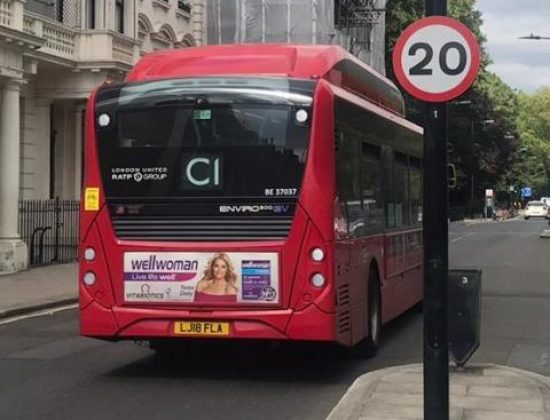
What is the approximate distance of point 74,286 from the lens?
18.9 m

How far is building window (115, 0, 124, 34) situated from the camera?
28.5m

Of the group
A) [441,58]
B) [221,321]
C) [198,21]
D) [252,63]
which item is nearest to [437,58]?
[441,58]

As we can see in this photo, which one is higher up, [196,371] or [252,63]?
[252,63]

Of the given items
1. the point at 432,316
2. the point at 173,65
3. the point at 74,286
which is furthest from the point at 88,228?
the point at 74,286

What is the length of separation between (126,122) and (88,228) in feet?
3.71

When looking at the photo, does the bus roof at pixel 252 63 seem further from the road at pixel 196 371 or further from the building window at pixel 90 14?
the building window at pixel 90 14

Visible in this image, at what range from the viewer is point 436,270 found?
6035 mm

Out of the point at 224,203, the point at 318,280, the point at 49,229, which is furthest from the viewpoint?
the point at 49,229

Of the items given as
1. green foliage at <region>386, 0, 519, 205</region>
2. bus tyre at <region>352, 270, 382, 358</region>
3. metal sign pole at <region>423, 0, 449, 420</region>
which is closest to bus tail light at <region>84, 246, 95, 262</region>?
bus tyre at <region>352, 270, 382, 358</region>

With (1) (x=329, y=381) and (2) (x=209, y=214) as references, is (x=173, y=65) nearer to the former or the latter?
(2) (x=209, y=214)

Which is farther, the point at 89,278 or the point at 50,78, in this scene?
the point at 50,78

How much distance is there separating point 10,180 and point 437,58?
17.9 meters

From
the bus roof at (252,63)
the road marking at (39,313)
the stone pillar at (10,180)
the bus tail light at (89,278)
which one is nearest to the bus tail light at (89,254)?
the bus tail light at (89,278)

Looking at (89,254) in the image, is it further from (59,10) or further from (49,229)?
(59,10)
